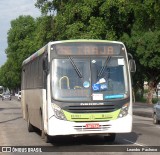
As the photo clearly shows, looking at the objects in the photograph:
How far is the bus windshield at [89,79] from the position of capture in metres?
13.7

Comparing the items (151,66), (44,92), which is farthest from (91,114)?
(151,66)

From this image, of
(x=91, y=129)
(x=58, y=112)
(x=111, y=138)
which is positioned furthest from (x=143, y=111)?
(x=58, y=112)

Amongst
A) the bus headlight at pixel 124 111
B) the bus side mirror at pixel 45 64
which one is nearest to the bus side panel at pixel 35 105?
the bus side mirror at pixel 45 64

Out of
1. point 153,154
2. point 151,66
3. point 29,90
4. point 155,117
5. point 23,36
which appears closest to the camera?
point 153,154

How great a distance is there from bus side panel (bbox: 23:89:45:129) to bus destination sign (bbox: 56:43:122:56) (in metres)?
1.51

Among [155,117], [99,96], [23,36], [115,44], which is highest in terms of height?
[23,36]

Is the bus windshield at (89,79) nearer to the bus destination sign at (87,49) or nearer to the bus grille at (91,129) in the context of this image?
the bus destination sign at (87,49)

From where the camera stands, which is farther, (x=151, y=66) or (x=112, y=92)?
(x=151, y=66)

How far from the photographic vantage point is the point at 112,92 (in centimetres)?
1388

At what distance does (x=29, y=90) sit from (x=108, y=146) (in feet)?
19.7

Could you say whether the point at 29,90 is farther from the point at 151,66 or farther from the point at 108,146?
the point at 151,66

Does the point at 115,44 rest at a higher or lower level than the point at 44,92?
higher

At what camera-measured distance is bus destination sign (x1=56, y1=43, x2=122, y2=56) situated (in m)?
14.3

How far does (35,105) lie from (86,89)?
3849 millimetres
